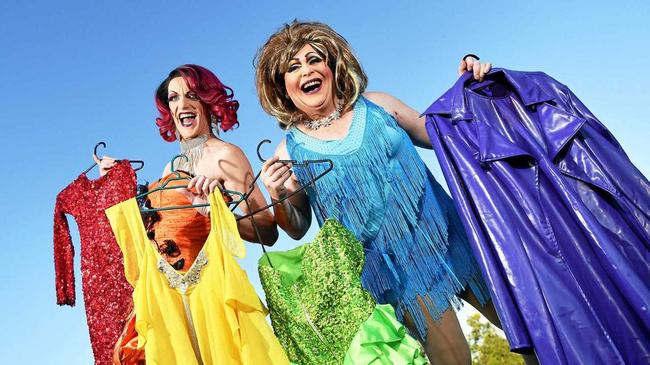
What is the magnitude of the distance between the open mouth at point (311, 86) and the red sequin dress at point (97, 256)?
113cm

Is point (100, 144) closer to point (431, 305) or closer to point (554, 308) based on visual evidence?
point (431, 305)

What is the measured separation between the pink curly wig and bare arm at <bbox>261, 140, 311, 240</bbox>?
0.55 metres

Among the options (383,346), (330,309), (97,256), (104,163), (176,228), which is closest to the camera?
(383,346)

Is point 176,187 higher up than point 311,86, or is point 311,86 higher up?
point 311,86

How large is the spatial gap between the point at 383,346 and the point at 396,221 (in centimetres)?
69

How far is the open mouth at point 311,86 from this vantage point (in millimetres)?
3516

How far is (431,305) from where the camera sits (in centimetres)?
323

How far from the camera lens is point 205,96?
3936 mm

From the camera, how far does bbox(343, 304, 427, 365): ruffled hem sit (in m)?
2.74

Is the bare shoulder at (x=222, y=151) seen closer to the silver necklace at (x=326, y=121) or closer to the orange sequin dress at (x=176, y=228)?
the orange sequin dress at (x=176, y=228)

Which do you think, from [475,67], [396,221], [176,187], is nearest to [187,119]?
[176,187]

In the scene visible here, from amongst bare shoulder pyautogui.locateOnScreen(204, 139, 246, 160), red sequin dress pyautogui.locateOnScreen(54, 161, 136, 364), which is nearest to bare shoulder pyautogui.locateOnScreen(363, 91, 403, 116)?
bare shoulder pyautogui.locateOnScreen(204, 139, 246, 160)

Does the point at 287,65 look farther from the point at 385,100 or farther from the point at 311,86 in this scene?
the point at 385,100

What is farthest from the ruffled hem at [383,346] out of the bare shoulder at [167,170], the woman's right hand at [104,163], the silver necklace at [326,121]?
the woman's right hand at [104,163]
